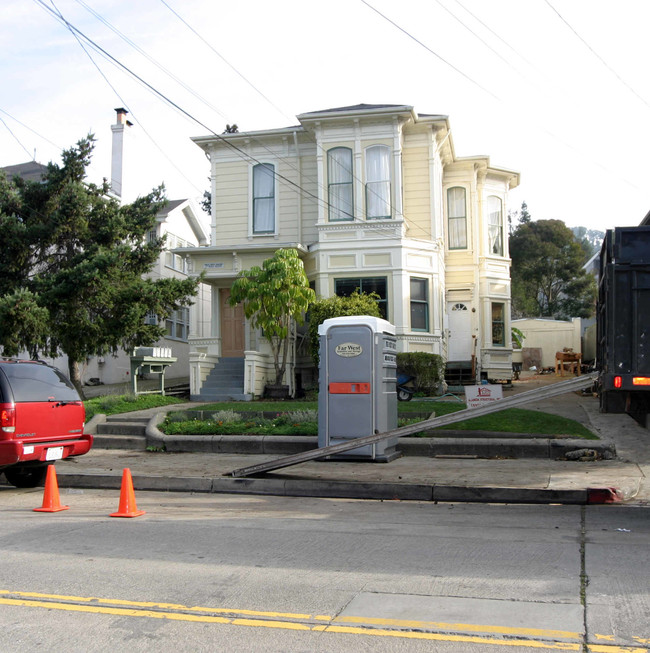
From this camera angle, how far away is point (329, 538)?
732 centimetres

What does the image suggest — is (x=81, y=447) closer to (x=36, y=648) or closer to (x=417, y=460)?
(x=417, y=460)

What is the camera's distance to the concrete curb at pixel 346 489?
9.29 m

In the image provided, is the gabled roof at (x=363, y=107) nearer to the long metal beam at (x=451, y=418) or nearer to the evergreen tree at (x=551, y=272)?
the long metal beam at (x=451, y=418)

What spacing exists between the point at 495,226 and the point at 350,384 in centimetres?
1622

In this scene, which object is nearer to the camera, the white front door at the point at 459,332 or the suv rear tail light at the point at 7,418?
the suv rear tail light at the point at 7,418

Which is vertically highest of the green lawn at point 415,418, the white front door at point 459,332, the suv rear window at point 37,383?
the white front door at point 459,332

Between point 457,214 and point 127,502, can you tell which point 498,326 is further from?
point 127,502

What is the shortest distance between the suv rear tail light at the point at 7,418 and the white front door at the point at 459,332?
17883 mm

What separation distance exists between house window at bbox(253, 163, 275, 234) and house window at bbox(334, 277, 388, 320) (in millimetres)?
3381

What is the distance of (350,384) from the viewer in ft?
41.0

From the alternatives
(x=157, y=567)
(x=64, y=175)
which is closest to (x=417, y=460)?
(x=157, y=567)

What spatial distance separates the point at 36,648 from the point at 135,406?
1350 centimetres

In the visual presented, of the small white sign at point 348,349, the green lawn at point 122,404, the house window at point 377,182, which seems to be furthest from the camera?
the house window at point 377,182

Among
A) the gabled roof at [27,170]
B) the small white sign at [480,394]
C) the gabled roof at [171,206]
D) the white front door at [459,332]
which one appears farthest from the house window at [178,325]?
the small white sign at [480,394]
